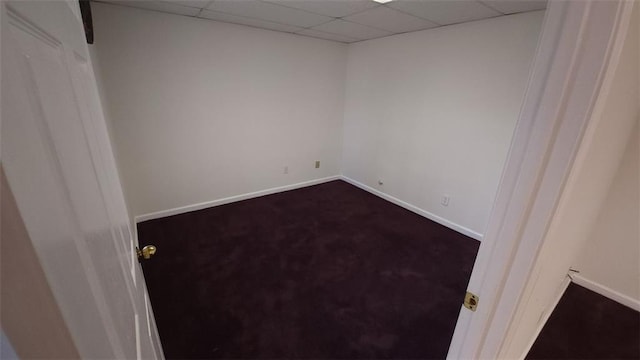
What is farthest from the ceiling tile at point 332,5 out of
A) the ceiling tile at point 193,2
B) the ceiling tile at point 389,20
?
the ceiling tile at point 193,2

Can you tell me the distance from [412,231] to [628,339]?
163cm

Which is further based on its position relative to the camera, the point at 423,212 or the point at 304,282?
Result: the point at 423,212

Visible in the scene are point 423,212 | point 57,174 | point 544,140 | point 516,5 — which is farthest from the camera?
point 423,212

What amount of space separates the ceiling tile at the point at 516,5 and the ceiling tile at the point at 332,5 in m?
0.89

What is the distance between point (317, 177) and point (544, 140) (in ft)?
12.3

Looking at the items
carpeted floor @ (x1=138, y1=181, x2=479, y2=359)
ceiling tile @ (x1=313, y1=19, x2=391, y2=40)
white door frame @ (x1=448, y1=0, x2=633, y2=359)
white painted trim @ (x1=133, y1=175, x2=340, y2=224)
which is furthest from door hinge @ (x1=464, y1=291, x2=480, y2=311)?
white painted trim @ (x1=133, y1=175, x2=340, y2=224)

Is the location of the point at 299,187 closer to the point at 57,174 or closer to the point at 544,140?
the point at 544,140

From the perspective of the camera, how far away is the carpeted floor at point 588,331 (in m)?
1.61

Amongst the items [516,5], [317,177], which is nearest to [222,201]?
[317,177]

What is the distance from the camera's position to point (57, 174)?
0.29 m

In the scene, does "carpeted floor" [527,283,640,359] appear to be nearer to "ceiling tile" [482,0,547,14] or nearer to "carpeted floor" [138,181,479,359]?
"carpeted floor" [138,181,479,359]

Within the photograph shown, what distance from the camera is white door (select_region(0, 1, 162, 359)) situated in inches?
8.2

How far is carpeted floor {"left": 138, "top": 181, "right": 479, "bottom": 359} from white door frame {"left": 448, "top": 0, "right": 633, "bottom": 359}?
1.18 meters

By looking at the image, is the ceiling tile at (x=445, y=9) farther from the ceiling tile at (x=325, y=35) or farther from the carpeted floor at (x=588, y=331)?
the carpeted floor at (x=588, y=331)
